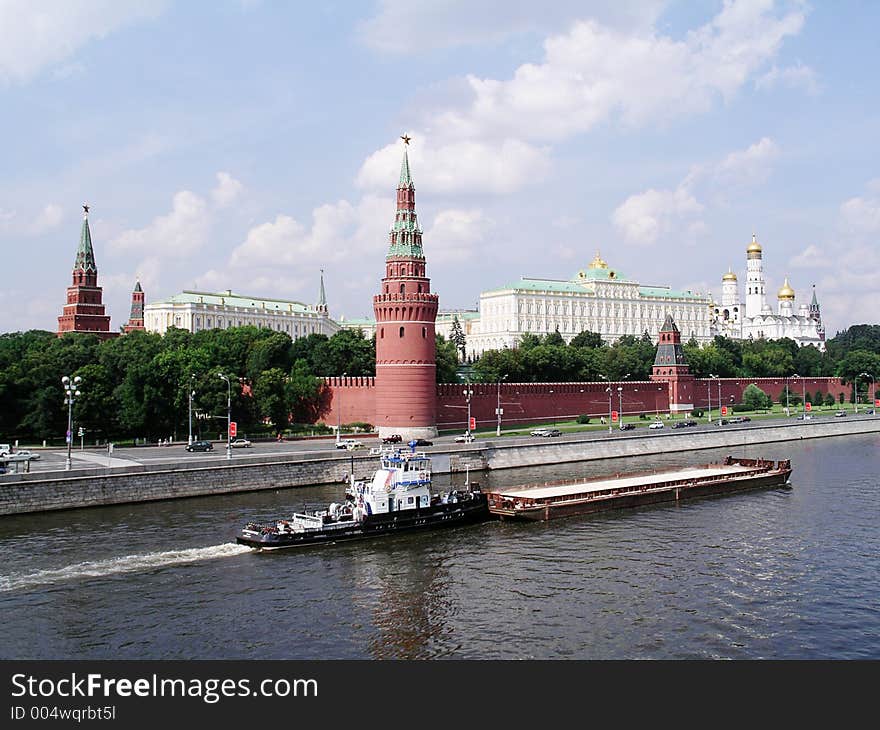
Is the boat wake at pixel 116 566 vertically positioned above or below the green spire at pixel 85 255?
below

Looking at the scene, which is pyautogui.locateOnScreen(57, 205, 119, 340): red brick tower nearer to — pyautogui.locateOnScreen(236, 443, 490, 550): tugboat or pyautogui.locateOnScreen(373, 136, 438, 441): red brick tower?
pyautogui.locateOnScreen(373, 136, 438, 441): red brick tower

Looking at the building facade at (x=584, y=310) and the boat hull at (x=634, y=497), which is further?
the building facade at (x=584, y=310)

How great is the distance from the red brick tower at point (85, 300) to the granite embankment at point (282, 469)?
59.3m

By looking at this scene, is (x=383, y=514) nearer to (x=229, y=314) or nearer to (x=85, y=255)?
(x=85, y=255)

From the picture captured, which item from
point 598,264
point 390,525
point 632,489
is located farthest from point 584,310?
point 390,525

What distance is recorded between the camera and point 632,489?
5081 centimetres

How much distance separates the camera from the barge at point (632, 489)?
150 ft

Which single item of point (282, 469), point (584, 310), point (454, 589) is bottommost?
point (454, 589)

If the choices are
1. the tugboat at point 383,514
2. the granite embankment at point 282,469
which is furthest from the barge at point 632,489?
the granite embankment at point 282,469

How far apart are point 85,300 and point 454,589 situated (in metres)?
87.3

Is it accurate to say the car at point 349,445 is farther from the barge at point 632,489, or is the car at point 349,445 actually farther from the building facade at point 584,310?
the building facade at point 584,310

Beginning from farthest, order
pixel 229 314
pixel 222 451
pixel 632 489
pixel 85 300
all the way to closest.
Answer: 1. pixel 229 314
2. pixel 85 300
3. pixel 222 451
4. pixel 632 489

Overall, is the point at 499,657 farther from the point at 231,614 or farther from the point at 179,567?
the point at 179,567
